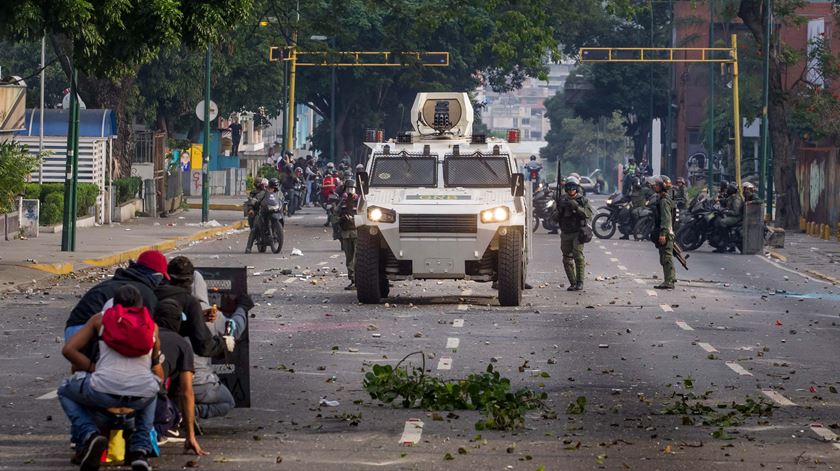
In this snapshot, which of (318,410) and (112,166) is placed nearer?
(318,410)

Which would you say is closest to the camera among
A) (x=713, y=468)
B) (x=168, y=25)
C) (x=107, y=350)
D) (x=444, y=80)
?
(x=107, y=350)

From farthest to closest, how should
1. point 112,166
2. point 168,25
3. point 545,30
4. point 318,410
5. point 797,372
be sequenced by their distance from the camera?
point 112,166 → point 545,30 → point 168,25 → point 797,372 → point 318,410

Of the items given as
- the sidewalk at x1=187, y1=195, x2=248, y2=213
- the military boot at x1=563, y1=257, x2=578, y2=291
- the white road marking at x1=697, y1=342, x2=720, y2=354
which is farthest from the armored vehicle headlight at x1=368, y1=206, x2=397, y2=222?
the sidewalk at x1=187, y1=195, x2=248, y2=213

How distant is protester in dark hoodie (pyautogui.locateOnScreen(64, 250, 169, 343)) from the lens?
10125 mm

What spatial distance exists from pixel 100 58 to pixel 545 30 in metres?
13.5

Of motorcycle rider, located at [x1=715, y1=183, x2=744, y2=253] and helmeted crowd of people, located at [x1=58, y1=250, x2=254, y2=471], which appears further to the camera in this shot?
motorcycle rider, located at [x1=715, y1=183, x2=744, y2=253]

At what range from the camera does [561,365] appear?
15.8 meters

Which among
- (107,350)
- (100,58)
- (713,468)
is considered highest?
(100,58)

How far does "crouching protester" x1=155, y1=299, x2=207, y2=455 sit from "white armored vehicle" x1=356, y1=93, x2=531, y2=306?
1164 centimetres

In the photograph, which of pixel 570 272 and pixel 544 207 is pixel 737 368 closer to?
pixel 570 272

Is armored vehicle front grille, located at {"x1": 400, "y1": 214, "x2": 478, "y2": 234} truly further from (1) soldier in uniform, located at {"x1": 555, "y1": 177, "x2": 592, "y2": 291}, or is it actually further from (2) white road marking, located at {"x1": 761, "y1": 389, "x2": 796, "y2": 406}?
(2) white road marking, located at {"x1": 761, "y1": 389, "x2": 796, "y2": 406}

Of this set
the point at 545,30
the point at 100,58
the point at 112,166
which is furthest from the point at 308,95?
the point at 100,58

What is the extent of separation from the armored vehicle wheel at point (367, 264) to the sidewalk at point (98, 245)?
557 centimetres

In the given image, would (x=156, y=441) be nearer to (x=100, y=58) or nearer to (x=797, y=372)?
(x=797, y=372)
